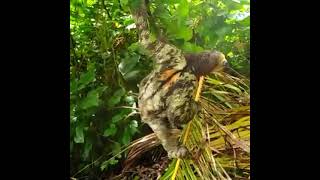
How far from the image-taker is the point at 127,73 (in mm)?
2041

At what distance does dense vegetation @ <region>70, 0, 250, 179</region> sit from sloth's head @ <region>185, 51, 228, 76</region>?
2 centimetres

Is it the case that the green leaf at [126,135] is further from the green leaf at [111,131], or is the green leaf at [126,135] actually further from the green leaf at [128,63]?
the green leaf at [128,63]

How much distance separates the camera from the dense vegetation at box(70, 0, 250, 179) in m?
1.94

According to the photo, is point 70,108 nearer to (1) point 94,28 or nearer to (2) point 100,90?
(2) point 100,90

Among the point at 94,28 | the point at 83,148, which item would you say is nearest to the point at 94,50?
the point at 94,28

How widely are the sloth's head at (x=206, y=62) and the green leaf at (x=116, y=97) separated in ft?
0.96

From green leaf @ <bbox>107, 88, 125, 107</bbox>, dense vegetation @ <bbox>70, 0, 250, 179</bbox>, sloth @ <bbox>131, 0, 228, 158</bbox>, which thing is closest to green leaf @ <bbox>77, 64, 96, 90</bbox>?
dense vegetation @ <bbox>70, 0, 250, 179</bbox>

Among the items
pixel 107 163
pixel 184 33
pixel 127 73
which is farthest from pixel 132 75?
pixel 107 163

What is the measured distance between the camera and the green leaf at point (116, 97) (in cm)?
203

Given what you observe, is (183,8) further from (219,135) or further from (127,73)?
(219,135)

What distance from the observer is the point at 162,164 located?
2.00 metres

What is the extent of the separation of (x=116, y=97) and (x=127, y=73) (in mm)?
106

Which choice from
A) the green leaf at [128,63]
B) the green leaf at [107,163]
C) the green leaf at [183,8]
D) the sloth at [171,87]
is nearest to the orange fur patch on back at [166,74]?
the sloth at [171,87]

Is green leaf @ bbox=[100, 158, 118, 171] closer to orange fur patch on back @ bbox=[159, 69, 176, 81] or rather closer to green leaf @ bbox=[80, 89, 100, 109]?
green leaf @ bbox=[80, 89, 100, 109]
